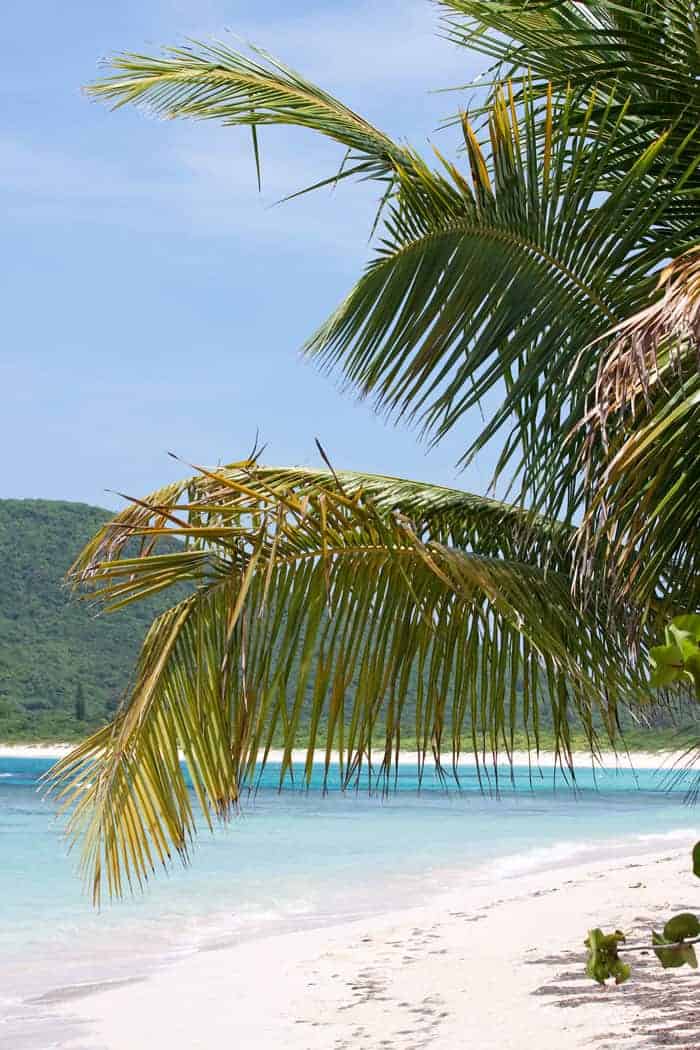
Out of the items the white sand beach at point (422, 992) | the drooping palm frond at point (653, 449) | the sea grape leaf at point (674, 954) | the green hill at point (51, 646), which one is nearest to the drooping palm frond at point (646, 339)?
the drooping palm frond at point (653, 449)

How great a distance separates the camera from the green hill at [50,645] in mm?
52281

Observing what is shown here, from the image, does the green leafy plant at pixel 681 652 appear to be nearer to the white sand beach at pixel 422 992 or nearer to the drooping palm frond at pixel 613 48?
the drooping palm frond at pixel 613 48

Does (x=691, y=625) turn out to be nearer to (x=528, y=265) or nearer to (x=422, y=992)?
(x=528, y=265)

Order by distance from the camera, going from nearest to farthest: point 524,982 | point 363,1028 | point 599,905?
point 363,1028 < point 524,982 < point 599,905

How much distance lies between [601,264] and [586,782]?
44.5 meters

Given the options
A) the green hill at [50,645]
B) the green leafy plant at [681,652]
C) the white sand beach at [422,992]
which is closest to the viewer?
the green leafy plant at [681,652]

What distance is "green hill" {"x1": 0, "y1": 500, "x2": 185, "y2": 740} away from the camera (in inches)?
2058

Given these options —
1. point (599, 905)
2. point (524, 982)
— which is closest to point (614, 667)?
point (524, 982)

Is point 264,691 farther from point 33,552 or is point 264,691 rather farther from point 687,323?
point 33,552

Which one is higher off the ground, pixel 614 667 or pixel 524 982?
pixel 614 667

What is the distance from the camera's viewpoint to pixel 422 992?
23.2 ft

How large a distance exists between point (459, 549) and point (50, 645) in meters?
54.0

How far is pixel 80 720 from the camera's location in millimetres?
49438

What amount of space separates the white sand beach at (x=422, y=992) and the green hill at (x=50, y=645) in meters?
39.1
